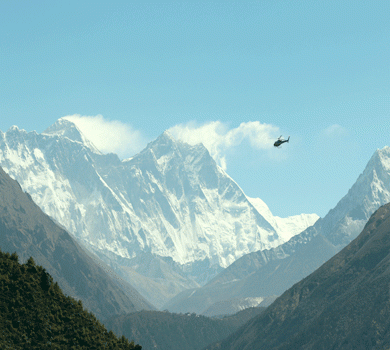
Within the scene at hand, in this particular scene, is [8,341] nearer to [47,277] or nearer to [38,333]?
[38,333]

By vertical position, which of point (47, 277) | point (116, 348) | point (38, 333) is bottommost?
point (116, 348)

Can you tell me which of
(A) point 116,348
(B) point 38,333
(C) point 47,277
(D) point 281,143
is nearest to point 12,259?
(C) point 47,277

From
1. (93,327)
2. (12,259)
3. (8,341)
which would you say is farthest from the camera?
Answer: (12,259)

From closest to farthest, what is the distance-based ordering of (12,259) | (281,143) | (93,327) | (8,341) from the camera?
1. (8,341)
2. (93,327)
3. (12,259)
4. (281,143)

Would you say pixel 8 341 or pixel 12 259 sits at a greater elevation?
pixel 12 259

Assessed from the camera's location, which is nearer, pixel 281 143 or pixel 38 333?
pixel 38 333

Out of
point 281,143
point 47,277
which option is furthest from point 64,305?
point 281,143
